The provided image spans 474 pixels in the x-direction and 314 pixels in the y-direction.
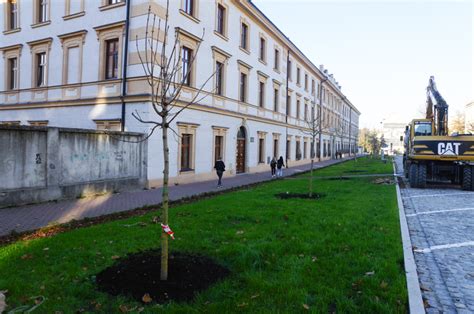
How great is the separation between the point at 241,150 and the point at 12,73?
15.3 m

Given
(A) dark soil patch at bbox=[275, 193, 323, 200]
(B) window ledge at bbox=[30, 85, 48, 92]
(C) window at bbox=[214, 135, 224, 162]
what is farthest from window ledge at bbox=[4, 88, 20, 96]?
(A) dark soil patch at bbox=[275, 193, 323, 200]

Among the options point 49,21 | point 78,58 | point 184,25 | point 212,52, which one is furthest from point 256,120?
point 49,21

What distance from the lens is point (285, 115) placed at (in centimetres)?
3061

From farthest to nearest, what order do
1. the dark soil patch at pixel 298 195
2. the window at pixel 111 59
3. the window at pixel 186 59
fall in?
the window at pixel 186 59 < the window at pixel 111 59 < the dark soil patch at pixel 298 195

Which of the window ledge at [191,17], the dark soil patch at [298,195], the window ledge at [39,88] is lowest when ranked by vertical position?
Answer: the dark soil patch at [298,195]

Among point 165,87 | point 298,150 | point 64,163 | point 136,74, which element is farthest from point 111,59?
point 298,150

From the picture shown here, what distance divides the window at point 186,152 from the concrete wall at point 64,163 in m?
2.77

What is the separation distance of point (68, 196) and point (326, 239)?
28.9 ft

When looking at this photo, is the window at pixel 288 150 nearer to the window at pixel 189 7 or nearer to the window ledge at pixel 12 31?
the window at pixel 189 7

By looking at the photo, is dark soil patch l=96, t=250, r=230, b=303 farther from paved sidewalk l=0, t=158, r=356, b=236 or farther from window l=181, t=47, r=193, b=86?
window l=181, t=47, r=193, b=86

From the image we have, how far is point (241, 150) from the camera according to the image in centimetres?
2273

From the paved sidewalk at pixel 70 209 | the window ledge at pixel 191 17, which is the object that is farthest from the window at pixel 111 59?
the paved sidewalk at pixel 70 209

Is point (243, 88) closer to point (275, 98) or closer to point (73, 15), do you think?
point (275, 98)

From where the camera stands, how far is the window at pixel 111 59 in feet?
52.4
